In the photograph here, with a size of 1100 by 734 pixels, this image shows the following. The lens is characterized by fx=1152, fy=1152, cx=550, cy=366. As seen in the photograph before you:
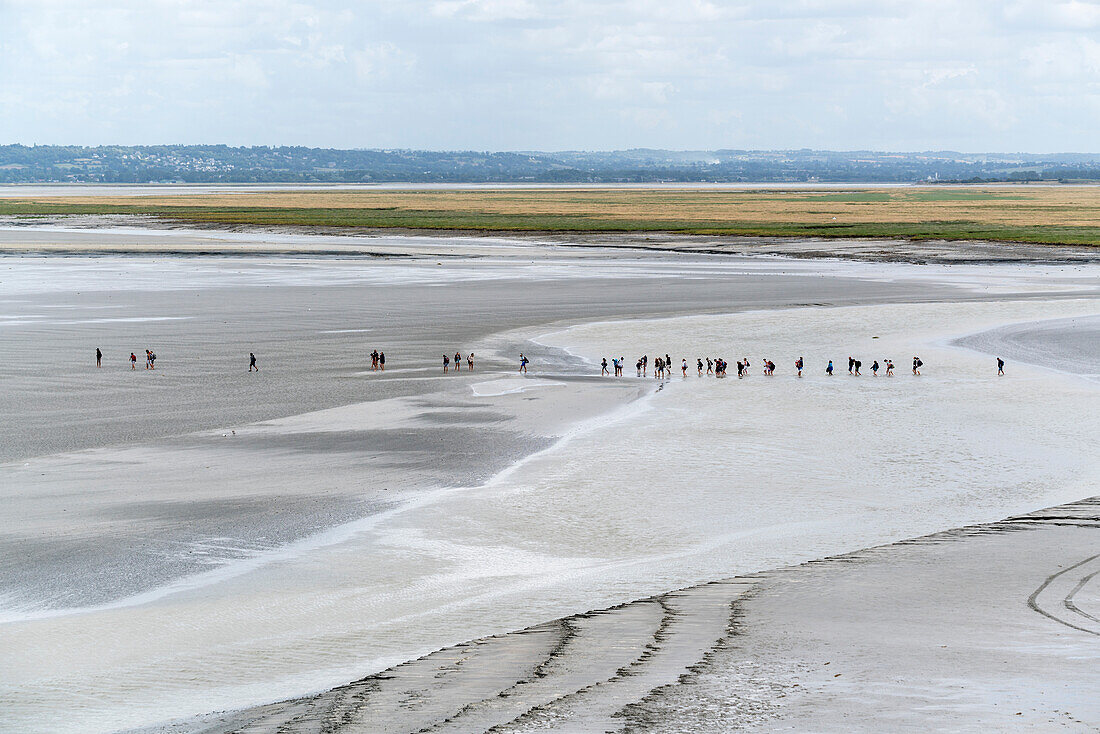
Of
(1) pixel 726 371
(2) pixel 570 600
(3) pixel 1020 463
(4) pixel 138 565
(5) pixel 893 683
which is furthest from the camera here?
(1) pixel 726 371

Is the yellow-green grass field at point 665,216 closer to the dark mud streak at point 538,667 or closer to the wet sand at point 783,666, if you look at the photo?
the wet sand at point 783,666

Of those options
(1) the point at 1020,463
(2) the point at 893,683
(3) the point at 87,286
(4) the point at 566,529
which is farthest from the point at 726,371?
(3) the point at 87,286

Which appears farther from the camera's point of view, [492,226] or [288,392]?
[492,226]

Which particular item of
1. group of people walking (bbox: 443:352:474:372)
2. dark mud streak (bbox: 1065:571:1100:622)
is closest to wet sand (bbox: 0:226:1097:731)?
group of people walking (bbox: 443:352:474:372)

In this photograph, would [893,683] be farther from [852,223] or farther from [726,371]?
[852,223]

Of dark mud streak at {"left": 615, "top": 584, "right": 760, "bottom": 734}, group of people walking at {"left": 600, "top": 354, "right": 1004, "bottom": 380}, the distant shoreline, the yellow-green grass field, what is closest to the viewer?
dark mud streak at {"left": 615, "top": 584, "right": 760, "bottom": 734}

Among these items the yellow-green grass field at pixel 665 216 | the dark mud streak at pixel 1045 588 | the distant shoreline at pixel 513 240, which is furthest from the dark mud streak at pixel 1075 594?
the yellow-green grass field at pixel 665 216

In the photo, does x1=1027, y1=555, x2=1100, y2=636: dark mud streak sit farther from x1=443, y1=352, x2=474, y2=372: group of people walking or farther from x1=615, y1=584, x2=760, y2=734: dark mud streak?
x1=443, y1=352, x2=474, y2=372: group of people walking

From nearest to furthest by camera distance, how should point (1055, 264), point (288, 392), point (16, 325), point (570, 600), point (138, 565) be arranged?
point (570, 600) → point (138, 565) → point (288, 392) → point (16, 325) → point (1055, 264)

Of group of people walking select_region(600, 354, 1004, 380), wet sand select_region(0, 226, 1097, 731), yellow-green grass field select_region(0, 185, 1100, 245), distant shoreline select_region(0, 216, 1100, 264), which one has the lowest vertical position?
wet sand select_region(0, 226, 1097, 731)
